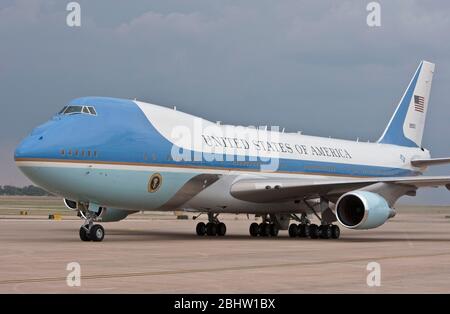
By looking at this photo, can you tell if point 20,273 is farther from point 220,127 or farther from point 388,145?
point 388,145

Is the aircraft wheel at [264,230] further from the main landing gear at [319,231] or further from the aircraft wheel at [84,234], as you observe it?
the aircraft wheel at [84,234]

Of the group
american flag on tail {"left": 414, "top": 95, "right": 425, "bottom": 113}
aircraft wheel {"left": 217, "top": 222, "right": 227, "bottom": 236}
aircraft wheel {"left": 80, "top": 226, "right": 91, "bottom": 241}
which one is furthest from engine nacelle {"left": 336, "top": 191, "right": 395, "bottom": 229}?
american flag on tail {"left": 414, "top": 95, "right": 425, "bottom": 113}

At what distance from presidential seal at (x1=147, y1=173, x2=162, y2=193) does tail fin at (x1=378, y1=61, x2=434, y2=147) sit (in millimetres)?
17701

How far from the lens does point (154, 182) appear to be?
25.9 m

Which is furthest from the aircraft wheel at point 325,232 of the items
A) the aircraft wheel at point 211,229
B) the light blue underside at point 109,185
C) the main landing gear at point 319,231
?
the light blue underside at point 109,185

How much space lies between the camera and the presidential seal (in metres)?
25.8

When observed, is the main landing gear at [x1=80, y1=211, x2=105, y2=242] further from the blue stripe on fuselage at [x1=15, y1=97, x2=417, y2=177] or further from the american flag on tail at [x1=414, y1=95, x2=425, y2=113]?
the american flag on tail at [x1=414, y1=95, x2=425, y2=113]

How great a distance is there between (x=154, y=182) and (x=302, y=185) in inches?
222

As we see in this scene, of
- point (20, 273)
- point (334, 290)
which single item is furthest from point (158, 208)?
point (334, 290)

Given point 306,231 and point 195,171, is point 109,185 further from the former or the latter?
point 306,231

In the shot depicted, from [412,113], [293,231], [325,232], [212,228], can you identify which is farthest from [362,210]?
[412,113]

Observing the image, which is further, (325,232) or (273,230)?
(273,230)

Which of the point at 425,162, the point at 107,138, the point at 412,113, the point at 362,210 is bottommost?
the point at 362,210

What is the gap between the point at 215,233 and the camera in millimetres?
31578
